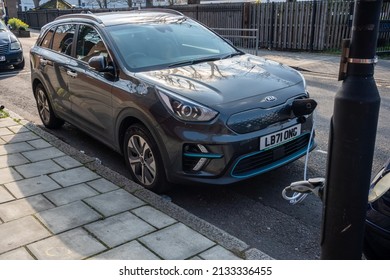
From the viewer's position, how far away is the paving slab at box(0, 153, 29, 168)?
456 centimetres

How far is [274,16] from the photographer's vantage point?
15.5 meters

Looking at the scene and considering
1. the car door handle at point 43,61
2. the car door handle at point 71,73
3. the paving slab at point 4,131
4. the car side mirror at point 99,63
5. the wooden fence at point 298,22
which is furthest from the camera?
the wooden fence at point 298,22

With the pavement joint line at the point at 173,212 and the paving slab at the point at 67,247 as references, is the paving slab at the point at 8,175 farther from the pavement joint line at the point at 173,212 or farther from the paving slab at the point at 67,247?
the paving slab at the point at 67,247

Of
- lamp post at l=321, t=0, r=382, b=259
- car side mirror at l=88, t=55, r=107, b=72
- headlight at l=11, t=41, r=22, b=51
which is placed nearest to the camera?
lamp post at l=321, t=0, r=382, b=259

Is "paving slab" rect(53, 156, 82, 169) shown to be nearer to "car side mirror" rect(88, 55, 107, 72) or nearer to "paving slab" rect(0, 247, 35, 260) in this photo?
"car side mirror" rect(88, 55, 107, 72)

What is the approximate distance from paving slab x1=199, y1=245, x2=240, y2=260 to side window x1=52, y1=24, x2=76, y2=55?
3.56m

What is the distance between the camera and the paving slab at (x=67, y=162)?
4.48 m

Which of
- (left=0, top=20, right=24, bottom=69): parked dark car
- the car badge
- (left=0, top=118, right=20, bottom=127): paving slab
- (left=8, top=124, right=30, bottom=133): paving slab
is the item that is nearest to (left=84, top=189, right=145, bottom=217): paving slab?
the car badge

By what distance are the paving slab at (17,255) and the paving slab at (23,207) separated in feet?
1.75

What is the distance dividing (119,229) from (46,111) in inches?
142

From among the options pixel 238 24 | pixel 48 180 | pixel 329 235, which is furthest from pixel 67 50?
pixel 238 24

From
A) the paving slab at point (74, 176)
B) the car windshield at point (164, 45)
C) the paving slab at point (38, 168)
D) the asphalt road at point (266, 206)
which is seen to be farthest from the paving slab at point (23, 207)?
the car windshield at point (164, 45)

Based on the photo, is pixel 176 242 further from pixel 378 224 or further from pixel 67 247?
pixel 378 224
